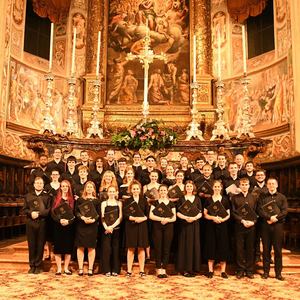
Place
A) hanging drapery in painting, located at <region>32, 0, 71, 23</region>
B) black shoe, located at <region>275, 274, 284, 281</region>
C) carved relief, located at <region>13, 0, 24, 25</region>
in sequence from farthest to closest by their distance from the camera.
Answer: hanging drapery in painting, located at <region>32, 0, 71, 23</region>
carved relief, located at <region>13, 0, 24, 25</region>
black shoe, located at <region>275, 274, 284, 281</region>

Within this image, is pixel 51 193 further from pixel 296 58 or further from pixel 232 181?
pixel 296 58

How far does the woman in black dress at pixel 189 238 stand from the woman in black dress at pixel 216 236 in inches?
5.7

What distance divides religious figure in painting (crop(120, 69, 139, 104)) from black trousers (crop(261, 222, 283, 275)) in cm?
757

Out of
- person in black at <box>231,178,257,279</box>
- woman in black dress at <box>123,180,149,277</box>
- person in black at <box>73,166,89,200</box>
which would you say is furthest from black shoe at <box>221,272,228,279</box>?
person in black at <box>73,166,89,200</box>

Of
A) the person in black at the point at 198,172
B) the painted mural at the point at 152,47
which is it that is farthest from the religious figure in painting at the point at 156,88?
the person in black at the point at 198,172

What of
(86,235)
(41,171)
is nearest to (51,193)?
(41,171)

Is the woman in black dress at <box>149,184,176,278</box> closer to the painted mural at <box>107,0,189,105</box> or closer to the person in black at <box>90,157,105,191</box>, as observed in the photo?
the person in black at <box>90,157,105,191</box>

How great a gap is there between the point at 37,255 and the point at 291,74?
7.65 meters

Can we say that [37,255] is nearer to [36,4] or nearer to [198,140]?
[198,140]

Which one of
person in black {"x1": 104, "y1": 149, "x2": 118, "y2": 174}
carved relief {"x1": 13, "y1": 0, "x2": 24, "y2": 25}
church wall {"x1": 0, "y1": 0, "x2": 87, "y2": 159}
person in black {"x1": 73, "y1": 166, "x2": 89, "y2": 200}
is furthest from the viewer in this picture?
carved relief {"x1": 13, "y1": 0, "x2": 24, "y2": 25}

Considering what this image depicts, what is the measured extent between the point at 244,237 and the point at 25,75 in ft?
27.6

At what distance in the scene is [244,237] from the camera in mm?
5934

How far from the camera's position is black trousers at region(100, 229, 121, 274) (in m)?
5.89

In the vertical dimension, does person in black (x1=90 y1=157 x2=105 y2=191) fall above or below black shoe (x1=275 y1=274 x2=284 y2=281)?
above
